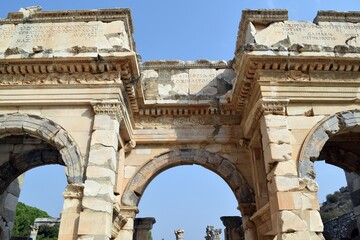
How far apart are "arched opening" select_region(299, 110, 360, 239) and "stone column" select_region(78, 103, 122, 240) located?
3.31 meters

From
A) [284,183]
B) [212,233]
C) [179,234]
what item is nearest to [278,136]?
[284,183]

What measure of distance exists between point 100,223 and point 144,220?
4.20 m

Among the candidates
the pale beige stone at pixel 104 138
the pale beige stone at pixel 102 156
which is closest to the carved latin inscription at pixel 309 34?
the pale beige stone at pixel 104 138

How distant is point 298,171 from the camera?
5.38 metres

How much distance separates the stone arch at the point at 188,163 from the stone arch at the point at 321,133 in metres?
2.04

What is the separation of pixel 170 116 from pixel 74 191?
3353mm

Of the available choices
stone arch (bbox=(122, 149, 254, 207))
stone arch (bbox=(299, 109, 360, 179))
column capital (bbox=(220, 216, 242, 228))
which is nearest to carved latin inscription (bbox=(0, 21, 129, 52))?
stone arch (bbox=(122, 149, 254, 207))

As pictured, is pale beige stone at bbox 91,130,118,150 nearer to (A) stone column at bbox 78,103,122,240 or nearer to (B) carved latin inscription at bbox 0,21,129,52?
(A) stone column at bbox 78,103,122,240

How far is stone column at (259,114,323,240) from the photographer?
15.9ft

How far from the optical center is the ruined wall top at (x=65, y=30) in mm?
6580

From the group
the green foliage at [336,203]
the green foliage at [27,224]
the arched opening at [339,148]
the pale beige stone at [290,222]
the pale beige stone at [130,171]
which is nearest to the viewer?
the pale beige stone at [290,222]

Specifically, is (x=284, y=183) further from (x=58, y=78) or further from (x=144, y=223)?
(x=144, y=223)

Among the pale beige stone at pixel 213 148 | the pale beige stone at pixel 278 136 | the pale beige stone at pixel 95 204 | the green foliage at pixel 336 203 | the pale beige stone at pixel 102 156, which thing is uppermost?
the green foliage at pixel 336 203

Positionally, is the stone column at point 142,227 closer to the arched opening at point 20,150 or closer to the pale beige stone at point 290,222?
the arched opening at point 20,150
